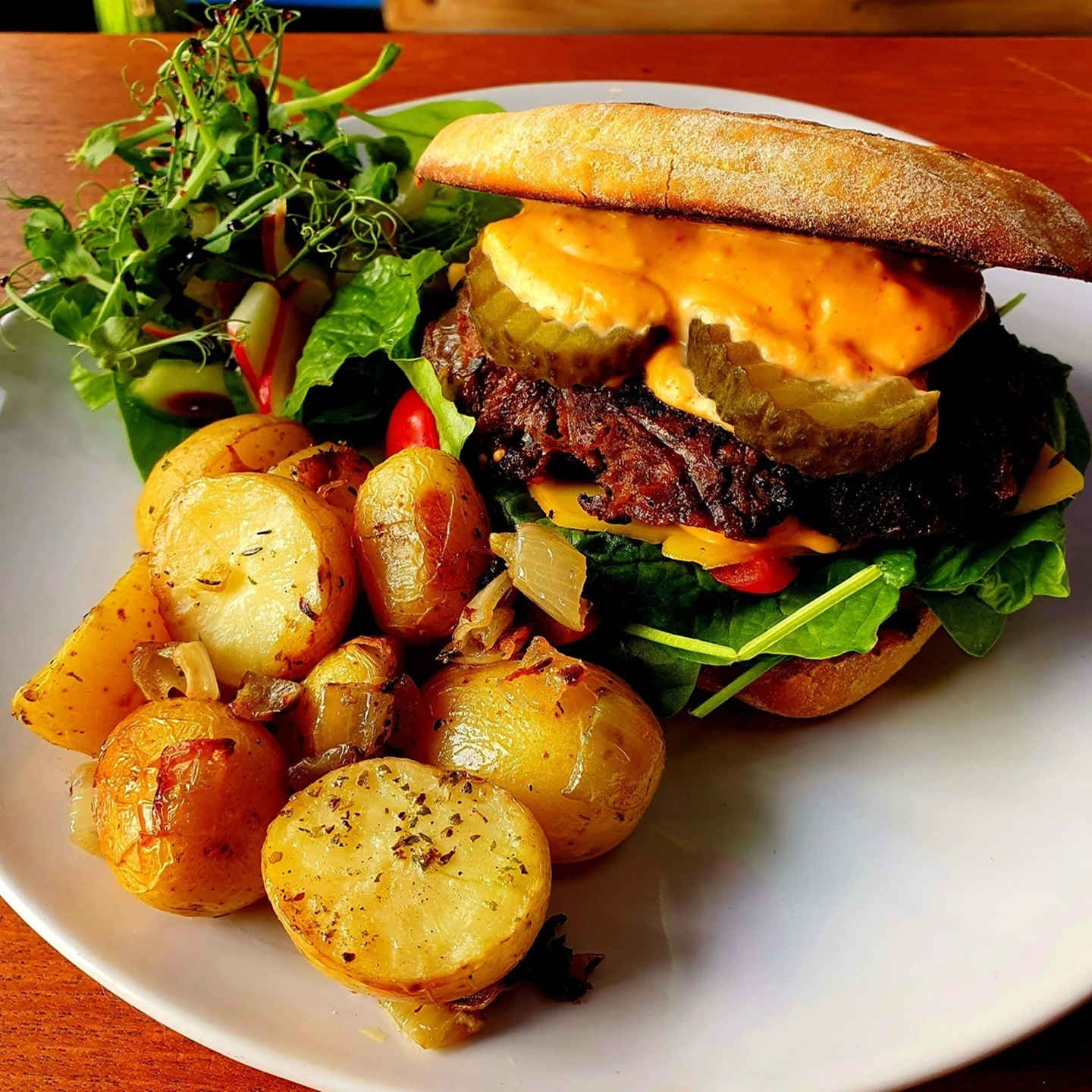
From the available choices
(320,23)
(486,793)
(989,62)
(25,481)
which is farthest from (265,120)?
(320,23)

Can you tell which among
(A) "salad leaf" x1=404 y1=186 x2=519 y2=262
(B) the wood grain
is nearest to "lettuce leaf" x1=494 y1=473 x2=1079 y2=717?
(A) "salad leaf" x1=404 y1=186 x2=519 y2=262

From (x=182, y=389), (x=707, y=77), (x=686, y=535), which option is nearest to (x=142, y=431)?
(x=182, y=389)

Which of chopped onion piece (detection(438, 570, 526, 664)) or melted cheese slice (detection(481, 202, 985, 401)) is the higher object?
melted cheese slice (detection(481, 202, 985, 401))

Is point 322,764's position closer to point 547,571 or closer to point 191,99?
point 547,571

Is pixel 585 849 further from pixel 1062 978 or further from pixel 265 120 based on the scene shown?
pixel 265 120

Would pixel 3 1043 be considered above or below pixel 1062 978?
below

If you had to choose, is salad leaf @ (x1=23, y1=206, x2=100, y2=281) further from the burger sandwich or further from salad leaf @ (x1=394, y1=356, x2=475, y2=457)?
the burger sandwich

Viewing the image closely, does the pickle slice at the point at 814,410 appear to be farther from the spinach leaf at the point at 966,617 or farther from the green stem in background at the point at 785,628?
the spinach leaf at the point at 966,617
